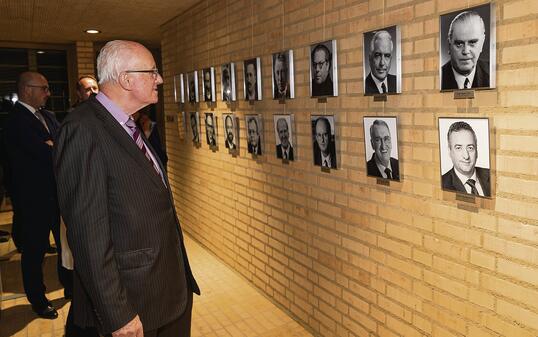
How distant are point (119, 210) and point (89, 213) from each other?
0.13 metres

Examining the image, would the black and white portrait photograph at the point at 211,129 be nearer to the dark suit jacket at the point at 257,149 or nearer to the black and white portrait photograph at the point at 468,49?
the dark suit jacket at the point at 257,149

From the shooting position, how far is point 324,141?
122 inches

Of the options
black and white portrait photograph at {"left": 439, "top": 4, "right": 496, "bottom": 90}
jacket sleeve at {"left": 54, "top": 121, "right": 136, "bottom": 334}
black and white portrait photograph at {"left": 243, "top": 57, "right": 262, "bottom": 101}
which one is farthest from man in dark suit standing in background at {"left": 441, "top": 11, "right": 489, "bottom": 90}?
black and white portrait photograph at {"left": 243, "top": 57, "right": 262, "bottom": 101}

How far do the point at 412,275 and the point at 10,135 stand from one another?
3363mm

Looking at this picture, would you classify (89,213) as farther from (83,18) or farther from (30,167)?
(83,18)

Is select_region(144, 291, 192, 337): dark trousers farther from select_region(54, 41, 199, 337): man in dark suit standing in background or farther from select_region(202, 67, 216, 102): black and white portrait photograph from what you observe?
select_region(202, 67, 216, 102): black and white portrait photograph

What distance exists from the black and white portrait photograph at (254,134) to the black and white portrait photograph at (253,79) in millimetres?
185

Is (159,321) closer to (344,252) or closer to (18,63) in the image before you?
(344,252)

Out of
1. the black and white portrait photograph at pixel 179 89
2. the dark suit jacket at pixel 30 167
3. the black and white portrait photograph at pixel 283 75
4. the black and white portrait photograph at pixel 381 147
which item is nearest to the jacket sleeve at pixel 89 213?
the black and white portrait photograph at pixel 381 147

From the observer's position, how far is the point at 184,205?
636cm

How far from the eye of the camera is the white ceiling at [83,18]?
5371mm

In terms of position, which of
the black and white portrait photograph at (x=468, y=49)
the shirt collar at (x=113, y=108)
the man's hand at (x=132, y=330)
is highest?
the black and white portrait photograph at (x=468, y=49)

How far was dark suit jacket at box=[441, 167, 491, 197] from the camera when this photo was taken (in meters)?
2.01

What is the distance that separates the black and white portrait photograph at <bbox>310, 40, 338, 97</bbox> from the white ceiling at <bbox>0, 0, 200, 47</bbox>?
2.63 metres
